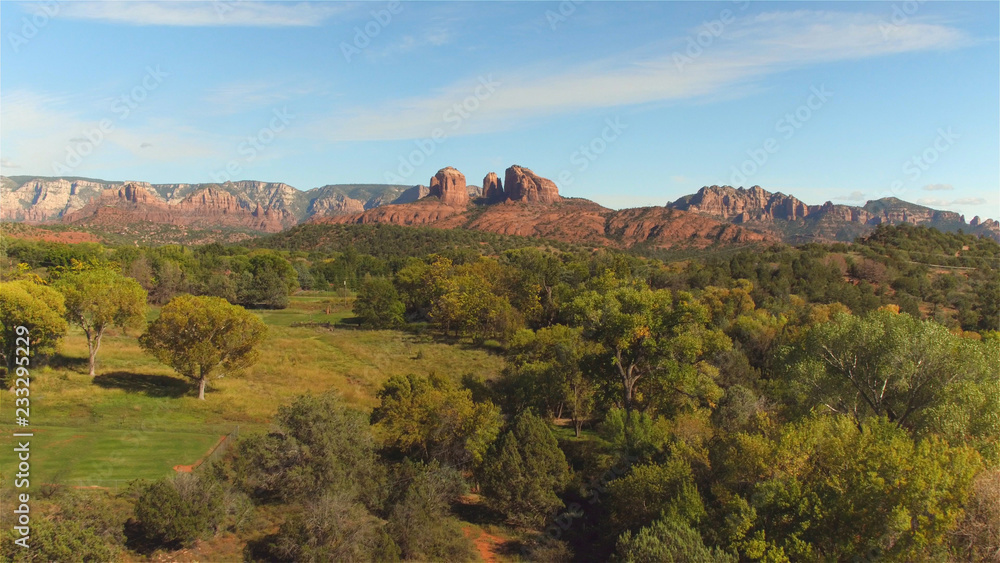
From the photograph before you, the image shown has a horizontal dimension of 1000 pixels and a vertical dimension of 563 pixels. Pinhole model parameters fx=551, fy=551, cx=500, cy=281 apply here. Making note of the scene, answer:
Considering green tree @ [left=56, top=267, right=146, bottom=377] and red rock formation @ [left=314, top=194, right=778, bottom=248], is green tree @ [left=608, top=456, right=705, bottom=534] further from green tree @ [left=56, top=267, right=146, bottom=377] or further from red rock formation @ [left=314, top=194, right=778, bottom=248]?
red rock formation @ [left=314, top=194, right=778, bottom=248]

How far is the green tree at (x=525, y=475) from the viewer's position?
19.5m

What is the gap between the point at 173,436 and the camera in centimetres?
2348

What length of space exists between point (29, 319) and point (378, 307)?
116ft

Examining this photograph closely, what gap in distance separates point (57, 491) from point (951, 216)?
216928mm

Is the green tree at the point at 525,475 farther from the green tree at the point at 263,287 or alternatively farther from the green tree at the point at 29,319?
the green tree at the point at 263,287

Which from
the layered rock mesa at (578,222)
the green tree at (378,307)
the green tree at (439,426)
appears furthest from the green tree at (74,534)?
the layered rock mesa at (578,222)

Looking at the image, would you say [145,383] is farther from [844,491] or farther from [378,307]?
[844,491]

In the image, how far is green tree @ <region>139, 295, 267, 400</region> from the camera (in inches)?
1133

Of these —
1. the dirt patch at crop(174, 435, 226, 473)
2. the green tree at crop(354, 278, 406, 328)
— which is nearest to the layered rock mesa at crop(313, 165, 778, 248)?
the green tree at crop(354, 278, 406, 328)

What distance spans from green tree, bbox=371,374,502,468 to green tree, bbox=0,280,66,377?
58.7 ft

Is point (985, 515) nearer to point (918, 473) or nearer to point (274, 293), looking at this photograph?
point (918, 473)

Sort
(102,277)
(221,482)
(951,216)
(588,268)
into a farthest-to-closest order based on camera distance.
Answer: (951,216), (588,268), (102,277), (221,482)

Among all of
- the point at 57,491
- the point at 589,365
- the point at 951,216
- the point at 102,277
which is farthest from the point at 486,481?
the point at 951,216

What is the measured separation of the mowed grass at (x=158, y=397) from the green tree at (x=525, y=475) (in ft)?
30.8
